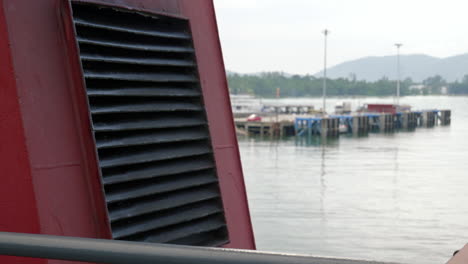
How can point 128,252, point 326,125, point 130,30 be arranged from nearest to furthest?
1. point 128,252
2. point 130,30
3. point 326,125

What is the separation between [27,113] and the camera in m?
3.19

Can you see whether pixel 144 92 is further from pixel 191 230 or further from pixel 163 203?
pixel 191 230

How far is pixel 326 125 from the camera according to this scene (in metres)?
74.3

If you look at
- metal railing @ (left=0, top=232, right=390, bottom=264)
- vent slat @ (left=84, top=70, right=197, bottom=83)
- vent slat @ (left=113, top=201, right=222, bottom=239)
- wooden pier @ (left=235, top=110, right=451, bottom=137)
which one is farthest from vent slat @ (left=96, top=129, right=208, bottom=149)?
wooden pier @ (left=235, top=110, right=451, bottom=137)

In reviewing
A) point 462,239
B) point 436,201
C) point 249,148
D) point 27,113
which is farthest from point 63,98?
point 249,148

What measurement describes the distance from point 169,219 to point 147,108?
64 cm

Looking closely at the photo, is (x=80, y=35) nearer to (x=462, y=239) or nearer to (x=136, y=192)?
(x=136, y=192)

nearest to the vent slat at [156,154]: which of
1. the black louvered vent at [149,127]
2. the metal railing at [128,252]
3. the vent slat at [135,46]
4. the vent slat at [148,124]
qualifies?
the black louvered vent at [149,127]

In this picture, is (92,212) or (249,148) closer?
(92,212)

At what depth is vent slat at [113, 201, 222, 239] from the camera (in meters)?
3.56

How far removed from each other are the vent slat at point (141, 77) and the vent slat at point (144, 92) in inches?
2.2

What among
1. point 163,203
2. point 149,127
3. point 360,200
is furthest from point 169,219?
point 360,200

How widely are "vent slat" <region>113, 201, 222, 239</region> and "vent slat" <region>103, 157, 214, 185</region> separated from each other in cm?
23

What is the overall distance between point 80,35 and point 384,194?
33.2 m
